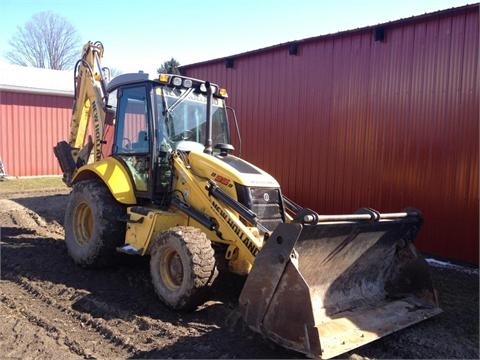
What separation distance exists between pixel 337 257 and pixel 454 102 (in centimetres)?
411

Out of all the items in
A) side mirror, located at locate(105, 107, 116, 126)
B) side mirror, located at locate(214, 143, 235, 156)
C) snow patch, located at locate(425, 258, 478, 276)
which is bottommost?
snow patch, located at locate(425, 258, 478, 276)

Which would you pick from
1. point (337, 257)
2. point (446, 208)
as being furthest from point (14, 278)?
point (446, 208)

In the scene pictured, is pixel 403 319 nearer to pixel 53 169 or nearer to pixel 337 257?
pixel 337 257

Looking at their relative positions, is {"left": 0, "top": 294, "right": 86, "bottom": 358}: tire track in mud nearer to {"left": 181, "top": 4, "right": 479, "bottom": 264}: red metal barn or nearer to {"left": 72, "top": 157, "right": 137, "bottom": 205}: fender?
{"left": 72, "top": 157, "right": 137, "bottom": 205}: fender

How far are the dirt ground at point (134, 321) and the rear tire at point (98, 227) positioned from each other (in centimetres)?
21

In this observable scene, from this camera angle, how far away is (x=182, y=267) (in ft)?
15.9

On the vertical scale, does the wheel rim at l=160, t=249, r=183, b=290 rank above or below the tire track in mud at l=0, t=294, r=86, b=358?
above

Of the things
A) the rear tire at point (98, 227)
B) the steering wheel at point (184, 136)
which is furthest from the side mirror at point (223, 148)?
the rear tire at point (98, 227)

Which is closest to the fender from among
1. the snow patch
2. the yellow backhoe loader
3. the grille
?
the yellow backhoe loader

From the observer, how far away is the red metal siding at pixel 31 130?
16422 mm

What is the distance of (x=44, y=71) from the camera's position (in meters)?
20.4

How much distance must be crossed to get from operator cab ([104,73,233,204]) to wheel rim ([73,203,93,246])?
962 mm

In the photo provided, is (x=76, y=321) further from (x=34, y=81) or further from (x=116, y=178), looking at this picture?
(x=34, y=81)

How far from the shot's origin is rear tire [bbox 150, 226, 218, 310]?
4590 millimetres
